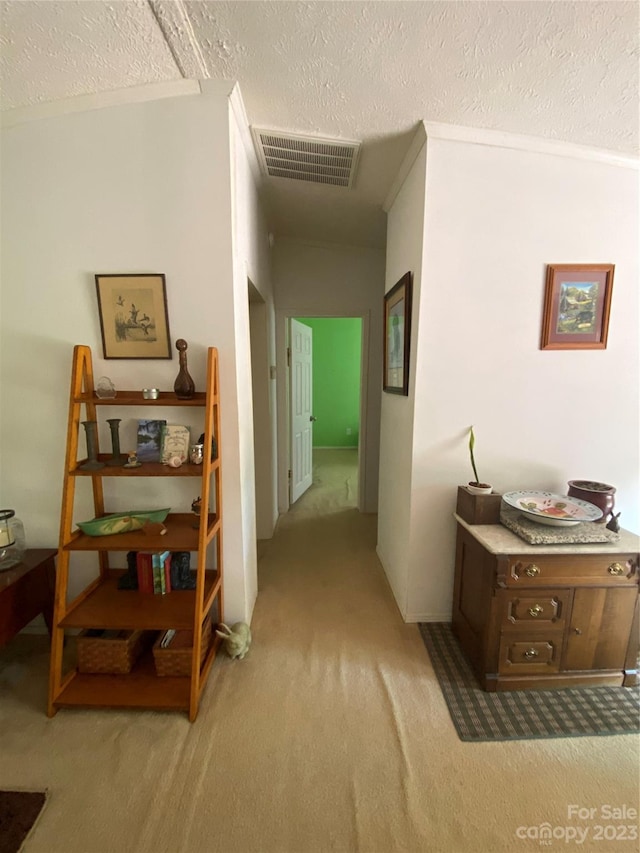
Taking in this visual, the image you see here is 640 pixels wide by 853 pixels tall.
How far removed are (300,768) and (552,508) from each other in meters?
1.53

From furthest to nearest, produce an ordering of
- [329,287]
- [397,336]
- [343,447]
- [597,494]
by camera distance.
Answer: [343,447]
[329,287]
[397,336]
[597,494]

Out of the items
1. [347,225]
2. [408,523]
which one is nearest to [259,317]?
[347,225]

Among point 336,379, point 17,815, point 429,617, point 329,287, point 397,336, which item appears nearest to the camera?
point 17,815

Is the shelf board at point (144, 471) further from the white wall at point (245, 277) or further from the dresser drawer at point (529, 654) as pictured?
the dresser drawer at point (529, 654)

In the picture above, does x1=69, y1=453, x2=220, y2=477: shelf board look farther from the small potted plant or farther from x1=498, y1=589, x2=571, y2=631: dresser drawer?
x1=498, y1=589, x2=571, y2=631: dresser drawer

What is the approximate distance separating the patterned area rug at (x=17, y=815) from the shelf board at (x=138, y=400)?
1.39m

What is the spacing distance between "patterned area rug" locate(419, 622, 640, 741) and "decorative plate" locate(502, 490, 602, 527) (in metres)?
0.76

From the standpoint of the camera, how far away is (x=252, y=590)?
2070mm

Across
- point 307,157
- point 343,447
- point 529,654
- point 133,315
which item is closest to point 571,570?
point 529,654

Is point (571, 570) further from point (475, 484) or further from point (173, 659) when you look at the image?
point (173, 659)

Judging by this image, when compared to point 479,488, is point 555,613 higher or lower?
lower

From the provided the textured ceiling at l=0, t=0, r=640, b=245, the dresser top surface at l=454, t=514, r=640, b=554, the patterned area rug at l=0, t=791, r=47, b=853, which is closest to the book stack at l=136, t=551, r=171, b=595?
the patterned area rug at l=0, t=791, r=47, b=853

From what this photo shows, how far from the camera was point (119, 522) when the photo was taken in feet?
5.08

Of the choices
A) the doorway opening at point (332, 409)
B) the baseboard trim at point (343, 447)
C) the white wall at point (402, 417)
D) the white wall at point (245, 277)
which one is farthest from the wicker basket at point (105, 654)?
the baseboard trim at point (343, 447)
